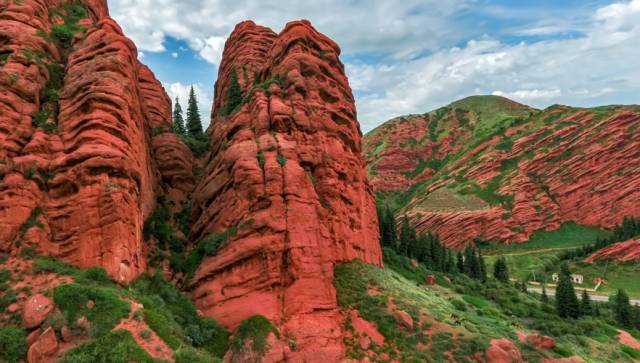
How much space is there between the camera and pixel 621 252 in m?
93.5

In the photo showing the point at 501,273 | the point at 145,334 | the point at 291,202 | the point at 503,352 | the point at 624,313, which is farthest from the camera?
the point at 501,273

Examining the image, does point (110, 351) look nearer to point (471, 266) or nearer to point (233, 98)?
point (233, 98)

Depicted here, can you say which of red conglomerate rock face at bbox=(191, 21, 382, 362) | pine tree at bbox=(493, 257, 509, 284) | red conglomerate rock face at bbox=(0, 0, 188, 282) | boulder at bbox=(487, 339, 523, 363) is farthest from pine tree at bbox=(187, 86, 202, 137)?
pine tree at bbox=(493, 257, 509, 284)

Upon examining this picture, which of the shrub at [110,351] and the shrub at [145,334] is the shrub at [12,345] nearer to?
the shrub at [110,351]

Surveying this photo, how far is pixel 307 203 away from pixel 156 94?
33.1m

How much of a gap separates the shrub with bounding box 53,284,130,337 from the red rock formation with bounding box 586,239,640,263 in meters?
113

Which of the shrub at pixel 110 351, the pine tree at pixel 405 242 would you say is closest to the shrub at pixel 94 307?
the shrub at pixel 110 351

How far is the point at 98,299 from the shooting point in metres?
22.3

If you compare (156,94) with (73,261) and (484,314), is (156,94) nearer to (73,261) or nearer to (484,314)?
(73,261)

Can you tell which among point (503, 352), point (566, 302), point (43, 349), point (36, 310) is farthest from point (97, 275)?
point (566, 302)

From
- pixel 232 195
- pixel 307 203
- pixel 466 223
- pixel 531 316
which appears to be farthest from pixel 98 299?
pixel 466 223

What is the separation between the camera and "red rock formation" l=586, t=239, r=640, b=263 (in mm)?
91206

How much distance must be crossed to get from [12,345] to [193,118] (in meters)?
51.4

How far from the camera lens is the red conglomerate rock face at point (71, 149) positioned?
26406mm
